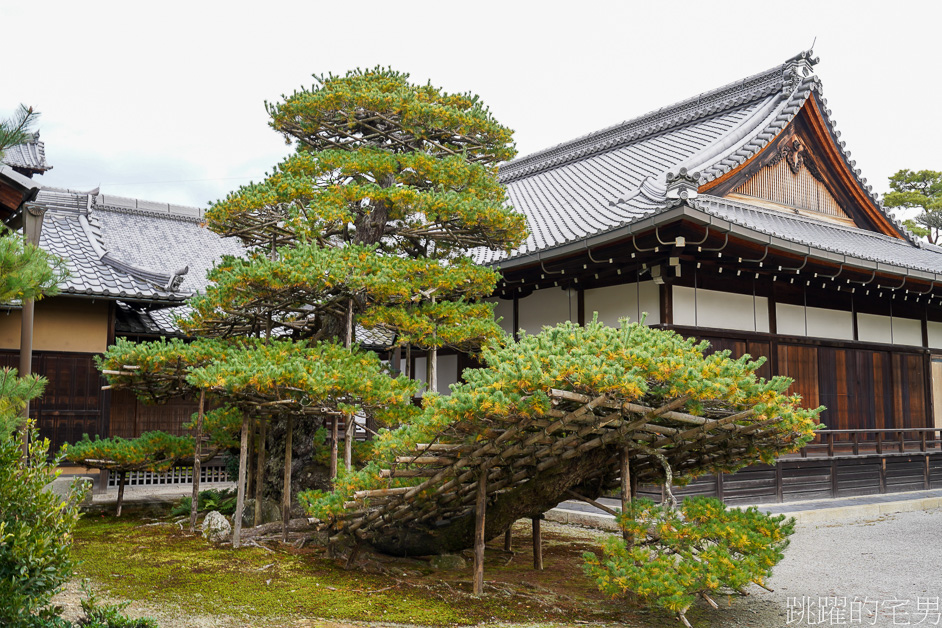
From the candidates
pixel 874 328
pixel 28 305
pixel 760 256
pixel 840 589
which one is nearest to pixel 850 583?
pixel 840 589

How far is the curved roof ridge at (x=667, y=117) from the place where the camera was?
1591cm

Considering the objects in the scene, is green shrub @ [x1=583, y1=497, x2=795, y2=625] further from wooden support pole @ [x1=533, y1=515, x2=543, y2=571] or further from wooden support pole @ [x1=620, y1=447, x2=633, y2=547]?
wooden support pole @ [x1=533, y1=515, x2=543, y2=571]

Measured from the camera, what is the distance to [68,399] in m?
12.4

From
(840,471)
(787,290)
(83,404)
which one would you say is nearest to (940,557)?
(840,471)

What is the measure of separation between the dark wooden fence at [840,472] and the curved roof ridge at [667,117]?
7505 millimetres

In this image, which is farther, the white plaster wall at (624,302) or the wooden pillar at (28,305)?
the white plaster wall at (624,302)

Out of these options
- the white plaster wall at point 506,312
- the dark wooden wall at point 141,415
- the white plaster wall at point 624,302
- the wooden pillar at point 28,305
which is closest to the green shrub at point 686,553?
the wooden pillar at point 28,305

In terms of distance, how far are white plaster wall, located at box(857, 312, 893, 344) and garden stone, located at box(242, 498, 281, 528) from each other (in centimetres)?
1124

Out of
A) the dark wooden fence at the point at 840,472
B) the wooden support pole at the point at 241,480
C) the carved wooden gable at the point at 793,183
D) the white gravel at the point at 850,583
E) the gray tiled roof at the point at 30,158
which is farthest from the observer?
the carved wooden gable at the point at 793,183

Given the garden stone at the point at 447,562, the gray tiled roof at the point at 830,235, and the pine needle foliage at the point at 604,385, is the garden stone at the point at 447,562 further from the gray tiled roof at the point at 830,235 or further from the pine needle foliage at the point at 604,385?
the gray tiled roof at the point at 830,235

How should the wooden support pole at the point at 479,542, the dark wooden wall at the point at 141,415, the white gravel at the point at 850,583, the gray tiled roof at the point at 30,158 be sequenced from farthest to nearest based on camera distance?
the gray tiled roof at the point at 30,158
the dark wooden wall at the point at 141,415
the wooden support pole at the point at 479,542
the white gravel at the point at 850,583

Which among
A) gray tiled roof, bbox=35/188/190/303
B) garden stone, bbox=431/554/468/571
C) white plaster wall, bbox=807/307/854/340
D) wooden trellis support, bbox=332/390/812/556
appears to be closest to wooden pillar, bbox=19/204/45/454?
gray tiled roof, bbox=35/188/190/303

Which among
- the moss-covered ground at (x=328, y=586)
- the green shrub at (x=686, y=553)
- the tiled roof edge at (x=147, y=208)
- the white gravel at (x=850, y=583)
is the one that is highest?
the tiled roof edge at (x=147, y=208)

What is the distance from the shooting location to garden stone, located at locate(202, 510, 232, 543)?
8.71 m
